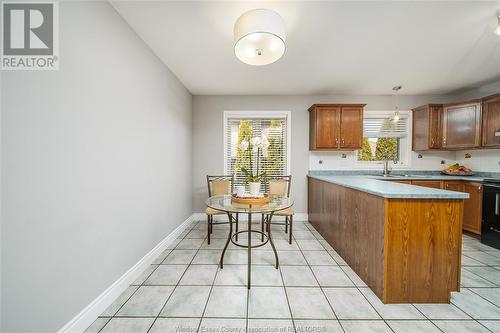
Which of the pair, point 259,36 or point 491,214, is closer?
point 259,36

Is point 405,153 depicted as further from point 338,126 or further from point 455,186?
point 338,126

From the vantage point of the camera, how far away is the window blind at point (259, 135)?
3863 millimetres

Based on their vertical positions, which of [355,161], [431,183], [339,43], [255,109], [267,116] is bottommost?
[431,183]

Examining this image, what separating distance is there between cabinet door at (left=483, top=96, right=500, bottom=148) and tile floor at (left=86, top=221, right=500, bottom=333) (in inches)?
71.8

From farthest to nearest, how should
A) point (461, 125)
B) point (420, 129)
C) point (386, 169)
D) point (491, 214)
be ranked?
point (386, 169)
point (420, 129)
point (461, 125)
point (491, 214)

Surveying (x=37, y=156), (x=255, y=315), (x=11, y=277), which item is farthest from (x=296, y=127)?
(x=11, y=277)

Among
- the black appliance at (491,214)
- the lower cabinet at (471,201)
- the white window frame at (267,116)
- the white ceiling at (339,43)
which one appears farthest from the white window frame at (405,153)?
the white window frame at (267,116)

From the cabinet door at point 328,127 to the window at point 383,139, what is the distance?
0.82m

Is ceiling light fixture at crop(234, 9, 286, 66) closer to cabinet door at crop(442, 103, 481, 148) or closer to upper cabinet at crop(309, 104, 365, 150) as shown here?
upper cabinet at crop(309, 104, 365, 150)

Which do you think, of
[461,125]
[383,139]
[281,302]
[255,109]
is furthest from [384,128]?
[281,302]

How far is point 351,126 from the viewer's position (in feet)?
11.3

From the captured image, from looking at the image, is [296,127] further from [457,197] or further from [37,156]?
[37,156]

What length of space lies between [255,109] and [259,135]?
52 centimetres

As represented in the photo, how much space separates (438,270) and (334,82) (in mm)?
2806
